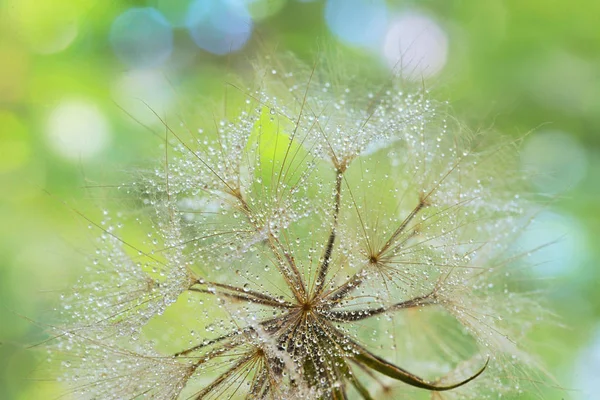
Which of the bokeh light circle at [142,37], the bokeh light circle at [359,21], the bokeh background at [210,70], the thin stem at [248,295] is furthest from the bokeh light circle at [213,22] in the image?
the thin stem at [248,295]

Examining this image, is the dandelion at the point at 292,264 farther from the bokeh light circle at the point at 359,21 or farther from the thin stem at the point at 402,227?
the bokeh light circle at the point at 359,21

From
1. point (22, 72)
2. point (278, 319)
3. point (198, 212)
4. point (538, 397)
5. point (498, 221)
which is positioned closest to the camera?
point (278, 319)

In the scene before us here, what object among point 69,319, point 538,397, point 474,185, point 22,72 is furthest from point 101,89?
point 538,397

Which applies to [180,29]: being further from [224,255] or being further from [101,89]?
[224,255]

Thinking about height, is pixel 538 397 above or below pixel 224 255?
below

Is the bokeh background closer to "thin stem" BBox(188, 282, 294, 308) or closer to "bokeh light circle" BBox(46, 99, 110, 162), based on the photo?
"bokeh light circle" BBox(46, 99, 110, 162)

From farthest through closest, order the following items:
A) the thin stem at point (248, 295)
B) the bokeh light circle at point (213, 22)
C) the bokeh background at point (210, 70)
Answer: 1. the bokeh background at point (210, 70)
2. the bokeh light circle at point (213, 22)
3. the thin stem at point (248, 295)
